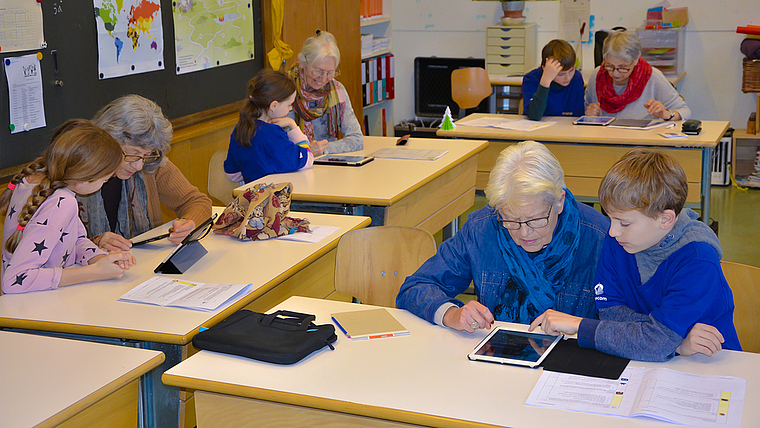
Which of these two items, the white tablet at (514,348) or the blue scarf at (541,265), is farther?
the blue scarf at (541,265)

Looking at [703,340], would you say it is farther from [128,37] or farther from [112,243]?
[128,37]

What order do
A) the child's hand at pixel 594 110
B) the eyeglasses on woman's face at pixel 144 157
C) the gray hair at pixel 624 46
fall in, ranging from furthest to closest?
1. the child's hand at pixel 594 110
2. the gray hair at pixel 624 46
3. the eyeglasses on woman's face at pixel 144 157

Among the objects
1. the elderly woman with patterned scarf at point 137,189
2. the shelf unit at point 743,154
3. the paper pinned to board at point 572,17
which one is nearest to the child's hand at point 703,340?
A: the elderly woman with patterned scarf at point 137,189

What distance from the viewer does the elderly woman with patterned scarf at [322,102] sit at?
3850 mm

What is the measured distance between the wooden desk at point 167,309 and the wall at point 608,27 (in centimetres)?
484

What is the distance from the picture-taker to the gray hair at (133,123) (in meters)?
2.60

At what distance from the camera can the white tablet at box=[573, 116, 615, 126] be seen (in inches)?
177

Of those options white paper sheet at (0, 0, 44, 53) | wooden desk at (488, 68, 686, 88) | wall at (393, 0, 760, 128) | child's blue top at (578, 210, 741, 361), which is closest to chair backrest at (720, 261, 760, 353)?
child's blue top at (578, 210, 741, 361)

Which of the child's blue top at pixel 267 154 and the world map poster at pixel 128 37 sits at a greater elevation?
the world map poster at pixel 128 37

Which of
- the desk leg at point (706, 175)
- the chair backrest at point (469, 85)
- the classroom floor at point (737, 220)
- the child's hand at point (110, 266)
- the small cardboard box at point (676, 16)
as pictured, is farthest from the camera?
the small cardboard box at point (676, 16)

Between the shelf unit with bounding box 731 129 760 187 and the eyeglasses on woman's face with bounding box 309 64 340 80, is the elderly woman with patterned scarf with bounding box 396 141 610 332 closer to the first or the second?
the eyeglasses on woman's face with bounding box 309 64 340 80

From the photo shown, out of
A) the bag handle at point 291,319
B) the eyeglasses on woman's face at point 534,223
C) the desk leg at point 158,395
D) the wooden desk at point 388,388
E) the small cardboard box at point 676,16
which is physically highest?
the small cardboard box at point 676,16

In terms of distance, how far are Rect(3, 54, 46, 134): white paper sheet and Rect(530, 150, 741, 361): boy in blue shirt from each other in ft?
7.85

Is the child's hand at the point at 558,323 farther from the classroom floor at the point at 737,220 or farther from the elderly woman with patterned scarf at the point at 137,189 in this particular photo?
the classroom floor at the point at 737,220
